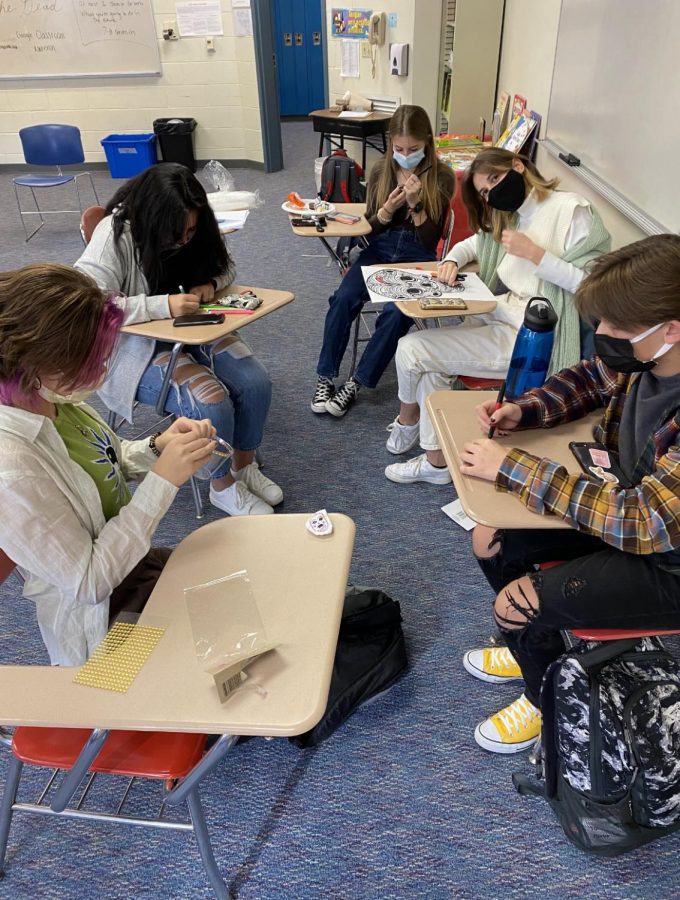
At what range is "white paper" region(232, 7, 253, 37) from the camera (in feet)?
19.5

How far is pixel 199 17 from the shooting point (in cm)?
609

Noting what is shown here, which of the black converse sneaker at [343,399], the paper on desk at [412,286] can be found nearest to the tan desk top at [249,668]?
the paper on desk at [412,286]

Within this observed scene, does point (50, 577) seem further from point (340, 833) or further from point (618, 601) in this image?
point (618, 601)

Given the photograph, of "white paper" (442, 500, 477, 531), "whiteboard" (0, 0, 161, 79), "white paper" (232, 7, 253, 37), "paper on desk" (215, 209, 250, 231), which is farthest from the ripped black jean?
"whiteboard" (0, 0, 161, 79)

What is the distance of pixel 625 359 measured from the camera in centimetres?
127

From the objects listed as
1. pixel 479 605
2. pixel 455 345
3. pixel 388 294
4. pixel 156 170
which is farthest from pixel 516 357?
pixel 156 170

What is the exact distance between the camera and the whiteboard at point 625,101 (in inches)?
82.5

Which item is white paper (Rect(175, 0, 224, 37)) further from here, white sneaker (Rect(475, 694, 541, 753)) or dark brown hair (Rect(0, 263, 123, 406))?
white sneaker (Rect(475, 694, 541, 753))

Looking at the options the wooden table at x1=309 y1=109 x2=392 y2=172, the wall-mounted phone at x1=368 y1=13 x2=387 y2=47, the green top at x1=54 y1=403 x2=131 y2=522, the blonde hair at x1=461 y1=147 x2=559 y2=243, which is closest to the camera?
the green top at x1=54 y1=403 x2=131 y2=522

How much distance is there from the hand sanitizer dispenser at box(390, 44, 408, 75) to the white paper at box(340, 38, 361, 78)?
2.21 feet

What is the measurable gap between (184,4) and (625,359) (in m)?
6.57

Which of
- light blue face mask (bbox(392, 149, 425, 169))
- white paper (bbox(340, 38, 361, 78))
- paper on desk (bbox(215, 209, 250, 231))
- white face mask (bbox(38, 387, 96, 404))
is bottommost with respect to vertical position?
paper on desk (bbox(215, 209, 250, 231))

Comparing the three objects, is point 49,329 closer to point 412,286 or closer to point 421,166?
point 412,286

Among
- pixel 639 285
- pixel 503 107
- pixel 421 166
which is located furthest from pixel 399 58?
pixel 639 285
